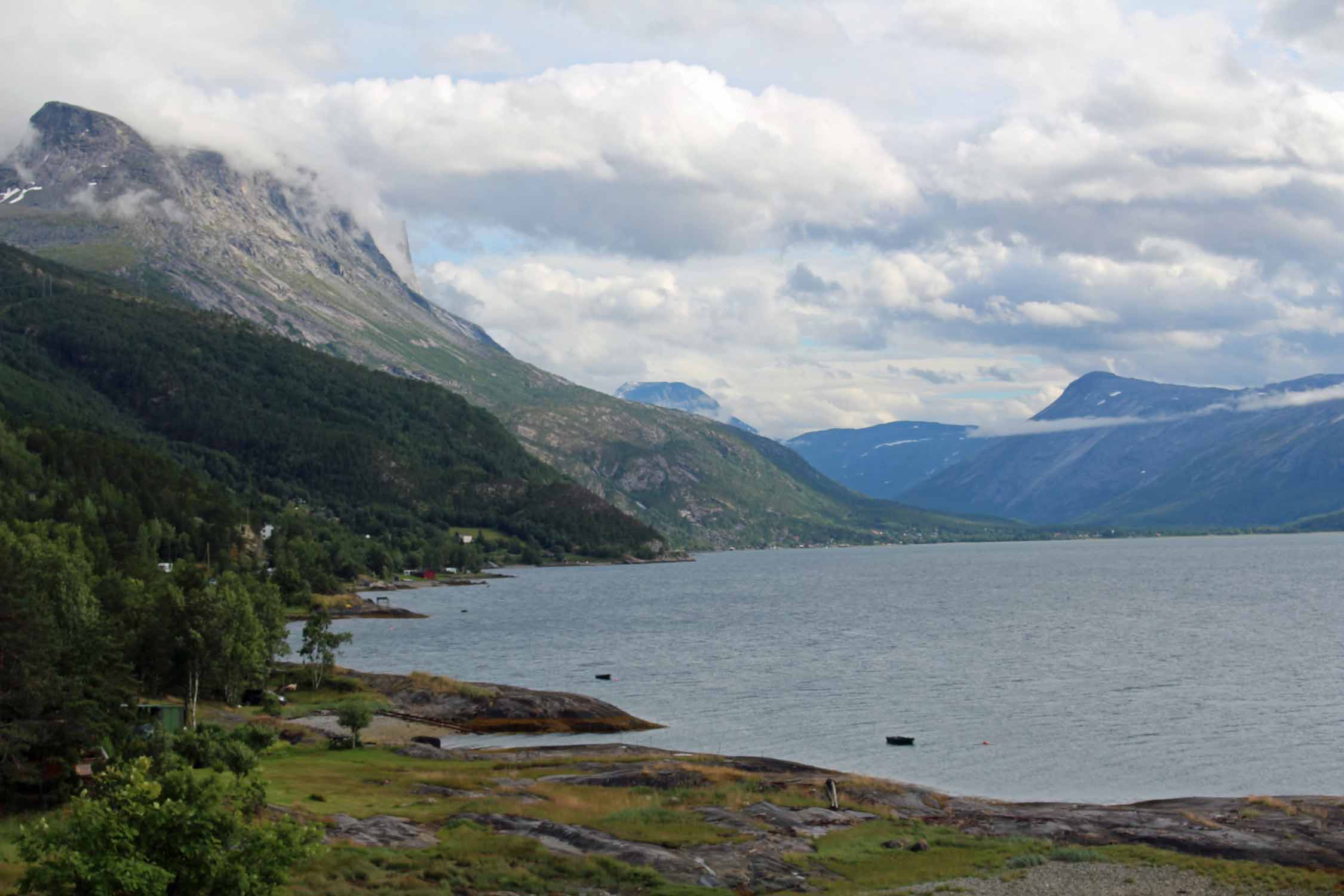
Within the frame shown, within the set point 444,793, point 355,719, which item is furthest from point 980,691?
point 444,793

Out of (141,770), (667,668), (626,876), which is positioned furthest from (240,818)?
(667,668)

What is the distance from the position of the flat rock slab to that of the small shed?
16736mm

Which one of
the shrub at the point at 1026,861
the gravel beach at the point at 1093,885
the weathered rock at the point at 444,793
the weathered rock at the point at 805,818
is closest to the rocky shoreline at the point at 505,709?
the weathered rock at the point at 444,793

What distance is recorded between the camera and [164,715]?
8075 cm

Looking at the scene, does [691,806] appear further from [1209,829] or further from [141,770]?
[141,770]

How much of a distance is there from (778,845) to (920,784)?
2649cm

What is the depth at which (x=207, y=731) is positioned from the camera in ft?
195

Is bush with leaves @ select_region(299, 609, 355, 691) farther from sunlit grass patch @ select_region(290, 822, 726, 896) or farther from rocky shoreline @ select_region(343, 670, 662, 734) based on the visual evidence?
sunlit grass patch @ select_region(290, 822, 726, 896)

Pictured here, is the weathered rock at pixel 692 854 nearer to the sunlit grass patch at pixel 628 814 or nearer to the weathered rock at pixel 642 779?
the sunlit grass patch at pixel 628 814

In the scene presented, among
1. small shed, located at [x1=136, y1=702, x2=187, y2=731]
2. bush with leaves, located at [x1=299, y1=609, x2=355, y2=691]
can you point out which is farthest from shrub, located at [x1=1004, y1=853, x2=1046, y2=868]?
bush with leaves, located at [x1=299, y1=609, x2=355, y2=691]

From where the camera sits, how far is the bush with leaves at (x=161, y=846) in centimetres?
3212

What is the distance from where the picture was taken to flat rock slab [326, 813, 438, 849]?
5134 cm

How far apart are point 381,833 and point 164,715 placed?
1381 inches

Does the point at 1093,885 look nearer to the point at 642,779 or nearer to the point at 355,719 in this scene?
the point at 642,779
